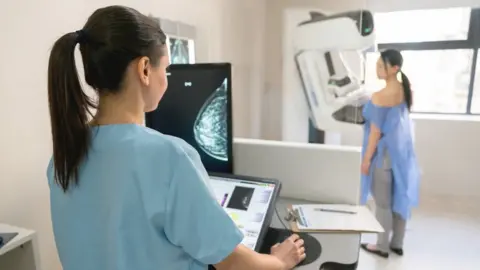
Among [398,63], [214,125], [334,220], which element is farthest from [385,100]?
[214,125]

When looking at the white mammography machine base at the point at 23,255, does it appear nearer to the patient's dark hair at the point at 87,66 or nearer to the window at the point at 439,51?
the patient's dark hair at the point at 87,66

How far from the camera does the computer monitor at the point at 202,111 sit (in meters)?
1.26

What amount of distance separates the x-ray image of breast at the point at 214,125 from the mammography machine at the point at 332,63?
5.39ft

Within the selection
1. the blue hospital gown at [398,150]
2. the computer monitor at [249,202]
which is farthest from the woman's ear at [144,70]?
the blue hospital gown at [398,150]

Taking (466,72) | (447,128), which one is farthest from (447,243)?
(466,72)

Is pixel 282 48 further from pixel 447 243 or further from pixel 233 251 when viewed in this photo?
pixel 233 251

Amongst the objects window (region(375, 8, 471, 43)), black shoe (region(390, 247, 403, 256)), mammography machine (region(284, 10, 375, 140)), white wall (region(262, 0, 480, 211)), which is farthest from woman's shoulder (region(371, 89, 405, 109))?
window (region(375, 8, 471, 43))

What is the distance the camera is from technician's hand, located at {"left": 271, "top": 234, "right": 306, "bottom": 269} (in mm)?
970

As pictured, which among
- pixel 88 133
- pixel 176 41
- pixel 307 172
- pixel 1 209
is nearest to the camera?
pixel 88 133

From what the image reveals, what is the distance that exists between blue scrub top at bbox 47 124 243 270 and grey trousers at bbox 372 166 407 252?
78.7 inches

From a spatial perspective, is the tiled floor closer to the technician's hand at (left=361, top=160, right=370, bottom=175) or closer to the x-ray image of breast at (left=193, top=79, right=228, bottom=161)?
the technician's hand at (left=361, top=160, right=370, bottom=175)

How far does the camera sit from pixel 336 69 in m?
2.70

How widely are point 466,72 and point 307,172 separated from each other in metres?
3.02

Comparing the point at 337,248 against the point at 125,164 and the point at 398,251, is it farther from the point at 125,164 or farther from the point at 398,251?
the point at 398,251
